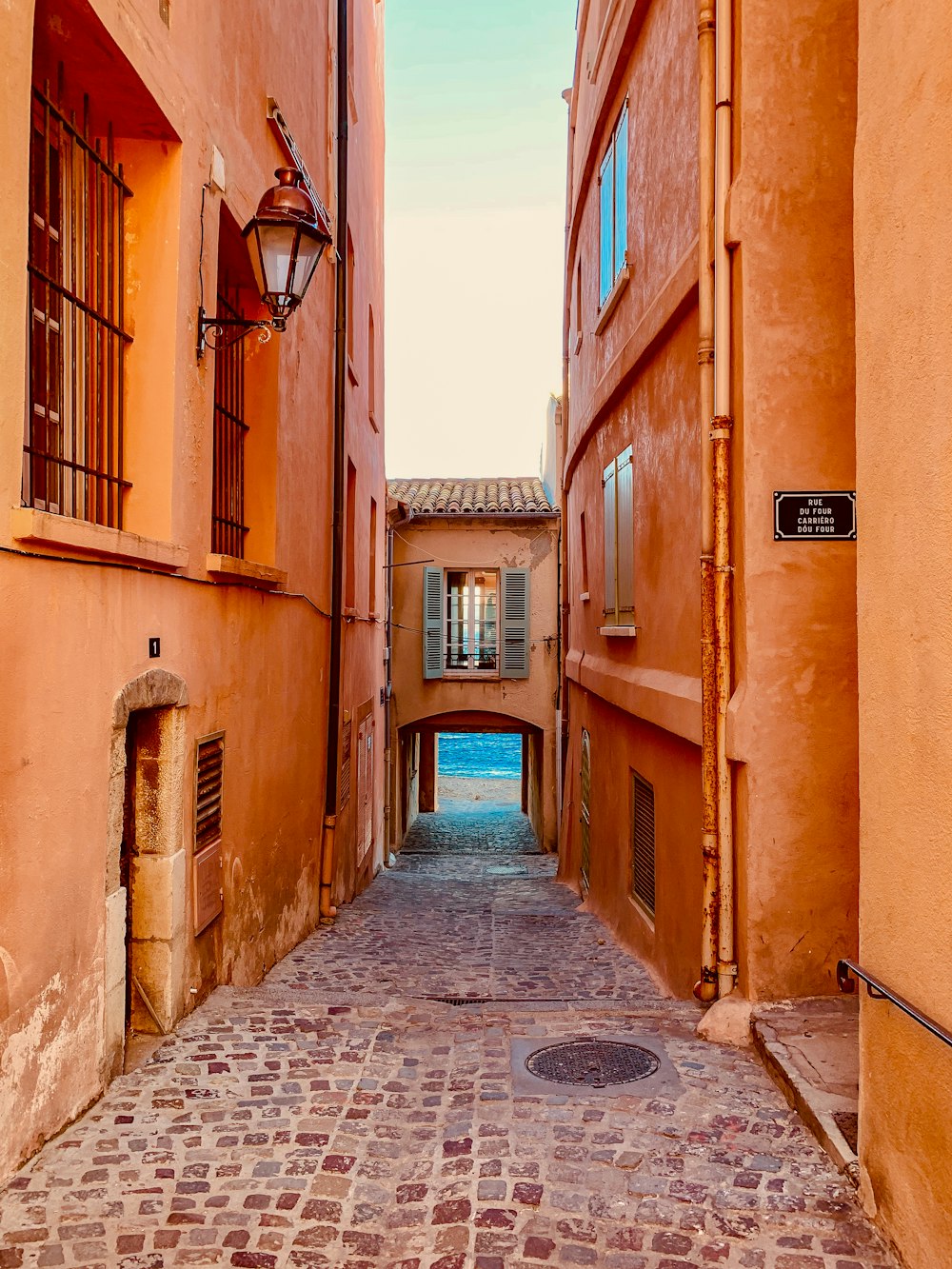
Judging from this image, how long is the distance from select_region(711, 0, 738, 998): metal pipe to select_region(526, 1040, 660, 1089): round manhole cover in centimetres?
69

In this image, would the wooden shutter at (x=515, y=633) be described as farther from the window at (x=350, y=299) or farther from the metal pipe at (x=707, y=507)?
the metal pipe at (x=707, y=507)

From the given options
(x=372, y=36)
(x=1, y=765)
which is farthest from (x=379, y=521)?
(x=1, y=765)

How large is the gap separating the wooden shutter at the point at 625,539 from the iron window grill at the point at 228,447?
3.19 meters

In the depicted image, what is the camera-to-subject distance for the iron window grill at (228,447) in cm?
695

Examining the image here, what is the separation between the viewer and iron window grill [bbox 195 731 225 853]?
5969mm

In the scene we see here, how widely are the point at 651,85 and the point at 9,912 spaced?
23.7 feet

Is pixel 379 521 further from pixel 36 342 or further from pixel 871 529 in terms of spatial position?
pixel 871 529

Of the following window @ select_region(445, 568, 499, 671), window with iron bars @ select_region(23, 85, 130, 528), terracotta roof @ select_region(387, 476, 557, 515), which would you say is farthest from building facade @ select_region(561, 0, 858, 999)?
window @ select_region(445, 568, 499, 671)

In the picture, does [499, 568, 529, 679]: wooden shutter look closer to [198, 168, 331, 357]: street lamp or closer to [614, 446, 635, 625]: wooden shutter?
[614, 446, 635, 625]: wooden shutter

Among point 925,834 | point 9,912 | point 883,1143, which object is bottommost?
point 883,1143

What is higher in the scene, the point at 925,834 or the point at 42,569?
the point at 42,569

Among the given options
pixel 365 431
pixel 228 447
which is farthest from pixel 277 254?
pixel 365 431

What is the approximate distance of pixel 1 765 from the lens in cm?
366

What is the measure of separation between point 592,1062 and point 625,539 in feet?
16.2
